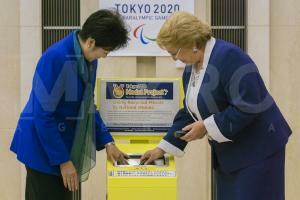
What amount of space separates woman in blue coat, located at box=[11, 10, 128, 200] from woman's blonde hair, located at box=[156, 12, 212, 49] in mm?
202

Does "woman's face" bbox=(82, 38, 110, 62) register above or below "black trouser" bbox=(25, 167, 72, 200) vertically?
above

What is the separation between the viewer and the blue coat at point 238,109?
6.63 feet

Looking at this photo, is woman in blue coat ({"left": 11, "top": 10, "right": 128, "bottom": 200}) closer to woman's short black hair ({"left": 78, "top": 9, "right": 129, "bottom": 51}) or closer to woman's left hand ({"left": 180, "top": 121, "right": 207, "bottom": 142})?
woman's short black hair ({"left": 78, "top": 9, "right": 129, "bottom": 51})

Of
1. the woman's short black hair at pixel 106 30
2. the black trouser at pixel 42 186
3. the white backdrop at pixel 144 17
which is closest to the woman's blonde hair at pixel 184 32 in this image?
the woman's short black hair at pixel 106 30

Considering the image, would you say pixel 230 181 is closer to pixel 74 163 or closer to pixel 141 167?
pixel 141 167

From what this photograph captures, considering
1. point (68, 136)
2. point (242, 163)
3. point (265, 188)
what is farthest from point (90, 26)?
point (265, 188)

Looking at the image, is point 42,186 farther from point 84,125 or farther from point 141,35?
point 141,35

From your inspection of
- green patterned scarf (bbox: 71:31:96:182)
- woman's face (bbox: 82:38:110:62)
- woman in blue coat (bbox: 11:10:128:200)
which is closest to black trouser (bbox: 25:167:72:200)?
woman in blue coat (bbox: 11:10:128:200)

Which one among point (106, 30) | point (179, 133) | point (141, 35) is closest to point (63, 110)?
point (106, 30)

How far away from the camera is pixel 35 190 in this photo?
2.24 metres

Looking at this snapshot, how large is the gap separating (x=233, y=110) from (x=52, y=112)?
0.79m

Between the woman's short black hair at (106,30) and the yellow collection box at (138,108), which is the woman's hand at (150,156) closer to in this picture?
the yellow collection box at (138,108)

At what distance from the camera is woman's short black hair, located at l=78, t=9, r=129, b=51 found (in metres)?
2.11

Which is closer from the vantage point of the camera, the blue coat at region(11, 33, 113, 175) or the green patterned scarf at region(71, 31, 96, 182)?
the blue coat at region(11, 33, 113, 175)
